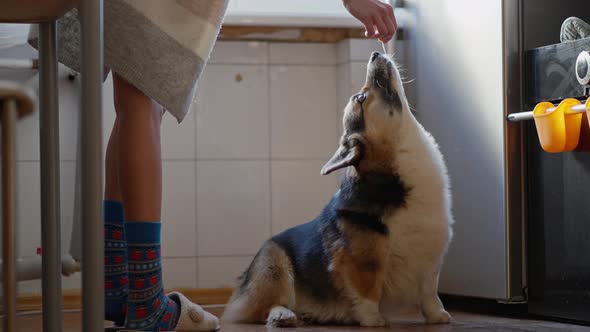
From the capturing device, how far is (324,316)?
82.4 inches

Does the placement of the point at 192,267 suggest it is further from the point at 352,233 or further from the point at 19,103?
Answer: the point at 19,103

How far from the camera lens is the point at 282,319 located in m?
2.01

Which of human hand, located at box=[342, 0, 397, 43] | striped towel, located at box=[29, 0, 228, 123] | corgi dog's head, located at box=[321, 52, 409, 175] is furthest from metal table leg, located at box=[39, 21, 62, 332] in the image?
corgi dog's head, located at box=[321, 52, 409, 175]

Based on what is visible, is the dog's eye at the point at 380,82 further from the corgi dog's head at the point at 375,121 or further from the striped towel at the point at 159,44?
the striped towel at the point at 159,44

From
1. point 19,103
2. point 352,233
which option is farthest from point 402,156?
point 19,103

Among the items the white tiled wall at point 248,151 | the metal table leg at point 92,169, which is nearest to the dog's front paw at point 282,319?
the white tiled wall at point 248,151

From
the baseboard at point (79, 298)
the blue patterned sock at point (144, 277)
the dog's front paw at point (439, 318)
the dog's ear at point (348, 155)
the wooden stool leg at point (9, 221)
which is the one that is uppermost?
the dog's ear at point (348, 155)

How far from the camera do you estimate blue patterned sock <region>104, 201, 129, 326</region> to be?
1.70 meters

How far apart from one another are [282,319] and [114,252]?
0.52 metres

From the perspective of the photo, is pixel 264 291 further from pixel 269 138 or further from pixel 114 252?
pixel 269 138

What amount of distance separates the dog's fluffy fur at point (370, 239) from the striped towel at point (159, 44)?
609 mm

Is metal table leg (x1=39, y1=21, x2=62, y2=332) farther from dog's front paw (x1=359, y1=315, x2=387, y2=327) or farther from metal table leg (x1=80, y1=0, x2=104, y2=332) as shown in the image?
dog's front paw (x1=359, y1=315, x2=387, y2=327)

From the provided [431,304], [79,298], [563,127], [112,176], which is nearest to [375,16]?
[563,127]

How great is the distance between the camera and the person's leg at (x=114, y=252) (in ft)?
5.56
